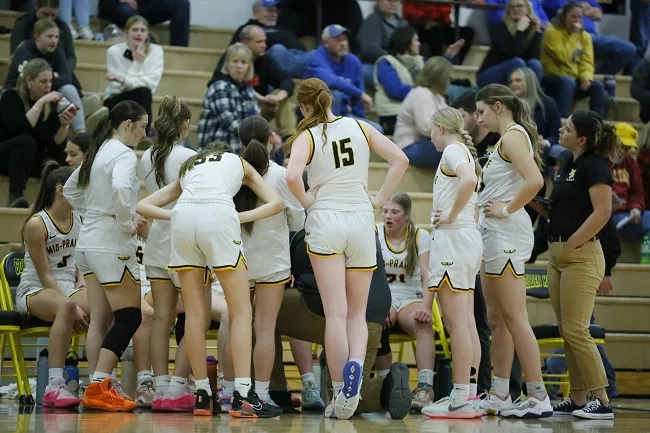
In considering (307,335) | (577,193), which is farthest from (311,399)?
(577,193)

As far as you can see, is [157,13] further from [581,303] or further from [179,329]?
[581,303]

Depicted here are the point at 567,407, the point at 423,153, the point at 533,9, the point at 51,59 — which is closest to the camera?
the point at 567,407

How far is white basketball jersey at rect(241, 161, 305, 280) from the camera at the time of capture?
6.24m

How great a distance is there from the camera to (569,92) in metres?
11.1

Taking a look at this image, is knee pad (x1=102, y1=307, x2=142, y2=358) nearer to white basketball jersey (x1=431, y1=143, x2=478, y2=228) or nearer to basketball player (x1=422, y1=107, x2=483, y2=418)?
basketball player (x1=422, y1=107, x2=483, y2=418)

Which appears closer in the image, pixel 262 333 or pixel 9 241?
pixel 262 333

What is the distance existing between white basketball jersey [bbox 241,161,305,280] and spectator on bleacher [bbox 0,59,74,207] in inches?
118

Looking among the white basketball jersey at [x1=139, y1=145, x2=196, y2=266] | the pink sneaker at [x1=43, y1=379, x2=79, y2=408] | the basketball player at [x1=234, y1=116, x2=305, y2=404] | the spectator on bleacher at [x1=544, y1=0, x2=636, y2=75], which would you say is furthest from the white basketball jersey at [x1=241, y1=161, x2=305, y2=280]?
the spectator on bleacher at [x1=544, y1=0, x2=636, y2=75]

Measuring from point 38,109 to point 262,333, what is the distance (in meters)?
3.52

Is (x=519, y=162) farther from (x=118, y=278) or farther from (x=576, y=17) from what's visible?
(x=576, y=17)

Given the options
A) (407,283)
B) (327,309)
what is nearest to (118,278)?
(327,309)

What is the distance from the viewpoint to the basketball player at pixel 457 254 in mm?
6164

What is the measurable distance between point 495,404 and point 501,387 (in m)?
0.10

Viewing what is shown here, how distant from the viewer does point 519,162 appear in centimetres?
633
